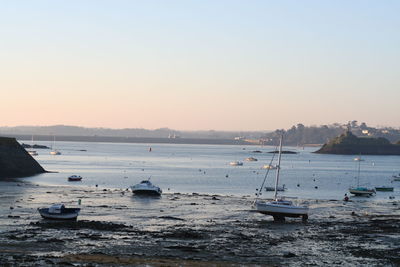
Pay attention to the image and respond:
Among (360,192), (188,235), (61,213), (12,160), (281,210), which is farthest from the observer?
(12,160)

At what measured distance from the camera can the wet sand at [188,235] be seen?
36094 millimetres

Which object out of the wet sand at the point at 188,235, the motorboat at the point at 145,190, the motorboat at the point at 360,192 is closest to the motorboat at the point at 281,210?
the wet sand at the point at 188,235

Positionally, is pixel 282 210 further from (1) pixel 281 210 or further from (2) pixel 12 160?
(2) pixel 12 160

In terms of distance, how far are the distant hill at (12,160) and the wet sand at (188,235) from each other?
30.3 meters

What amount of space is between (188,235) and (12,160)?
65.4m

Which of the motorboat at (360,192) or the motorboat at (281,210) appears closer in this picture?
the motorboat at (281,210)

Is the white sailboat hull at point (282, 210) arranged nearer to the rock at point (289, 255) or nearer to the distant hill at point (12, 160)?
the rock at point (289, 255)

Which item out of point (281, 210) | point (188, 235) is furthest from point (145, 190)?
point (188, 235)

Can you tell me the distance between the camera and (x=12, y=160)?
103750mm

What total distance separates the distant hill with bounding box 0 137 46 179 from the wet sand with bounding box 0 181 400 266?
3028 cm

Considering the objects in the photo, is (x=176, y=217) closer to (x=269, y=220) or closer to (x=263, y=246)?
(x=269, y=220)

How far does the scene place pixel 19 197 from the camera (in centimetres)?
7006

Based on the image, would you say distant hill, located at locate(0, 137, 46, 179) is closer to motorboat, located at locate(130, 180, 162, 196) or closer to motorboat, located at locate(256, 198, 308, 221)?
motorboat, located at locate(130, 180, 162, 196)

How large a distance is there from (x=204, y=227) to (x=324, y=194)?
46.0 metres
